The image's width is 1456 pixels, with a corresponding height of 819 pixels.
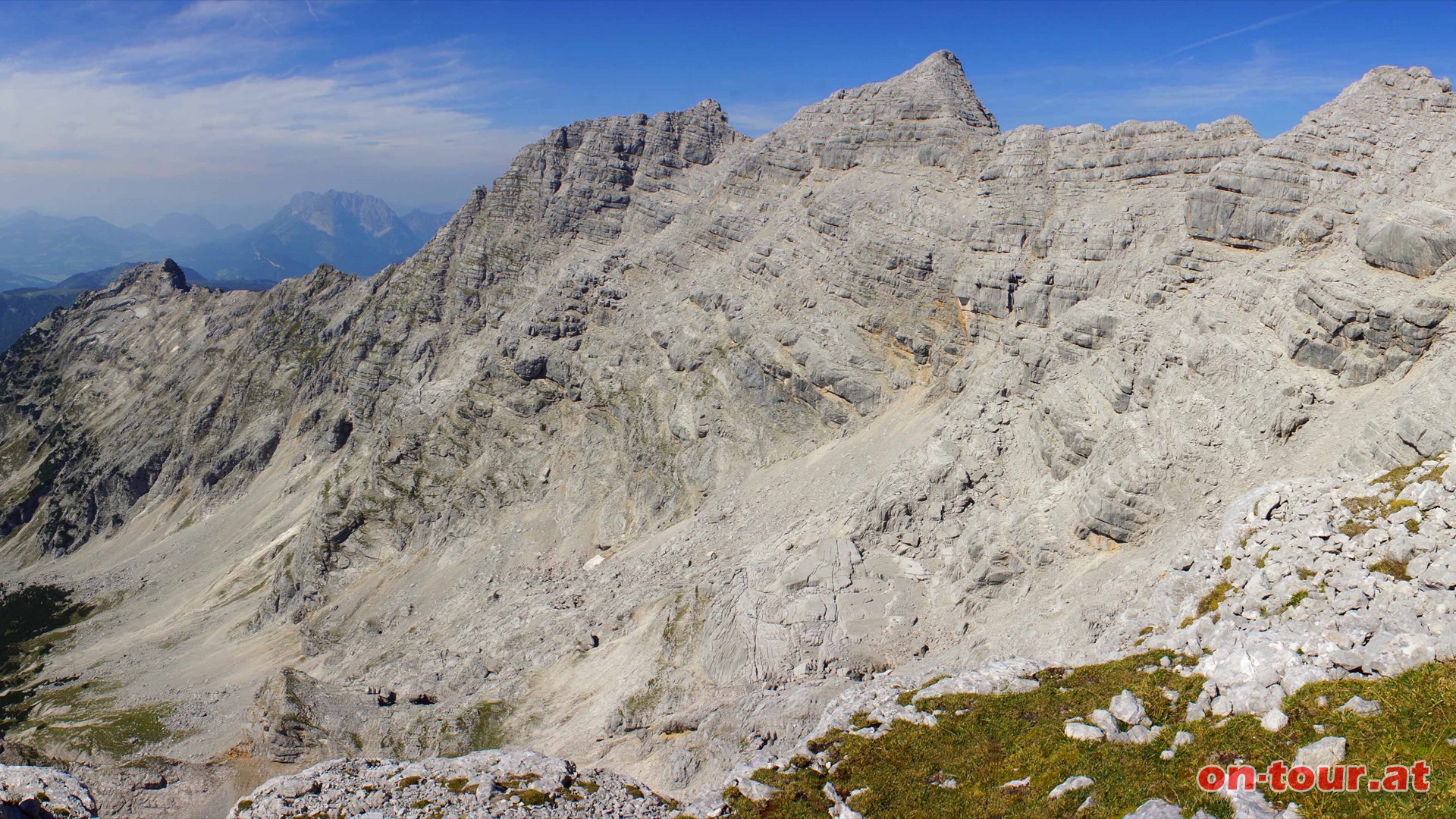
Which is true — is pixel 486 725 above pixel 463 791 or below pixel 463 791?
below

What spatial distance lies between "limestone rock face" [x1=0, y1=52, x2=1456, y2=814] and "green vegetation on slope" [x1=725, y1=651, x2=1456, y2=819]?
1863mm

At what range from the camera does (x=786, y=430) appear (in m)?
72.8

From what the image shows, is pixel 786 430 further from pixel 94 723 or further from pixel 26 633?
pixel 26 633

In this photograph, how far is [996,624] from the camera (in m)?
40.4

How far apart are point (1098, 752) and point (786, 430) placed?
172 feet

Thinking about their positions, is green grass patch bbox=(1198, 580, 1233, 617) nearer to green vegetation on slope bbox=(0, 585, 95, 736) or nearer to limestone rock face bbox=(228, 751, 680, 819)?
limestone rock face bbox=(228, 751, 680, 819)

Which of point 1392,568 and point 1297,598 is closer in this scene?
point 1392,568

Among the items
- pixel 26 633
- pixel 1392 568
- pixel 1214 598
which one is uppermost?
pixel 1392 568

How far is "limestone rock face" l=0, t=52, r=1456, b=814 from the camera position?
38.5 m

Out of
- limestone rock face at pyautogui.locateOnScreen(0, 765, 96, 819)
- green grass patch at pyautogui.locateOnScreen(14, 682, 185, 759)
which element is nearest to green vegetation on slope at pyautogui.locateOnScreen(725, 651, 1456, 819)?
limestone rock face at pyautogui.locateOnScreen(0, 765, 96, 819)

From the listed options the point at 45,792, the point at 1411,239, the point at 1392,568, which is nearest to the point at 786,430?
the point at 1411,239

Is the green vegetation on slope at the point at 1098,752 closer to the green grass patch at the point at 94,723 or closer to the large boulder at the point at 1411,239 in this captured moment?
the large boulder at the point at 1411,239

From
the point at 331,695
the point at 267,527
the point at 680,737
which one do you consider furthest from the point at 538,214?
the point at 680,737

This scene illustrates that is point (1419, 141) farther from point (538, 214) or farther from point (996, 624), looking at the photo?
point (538, 214)
